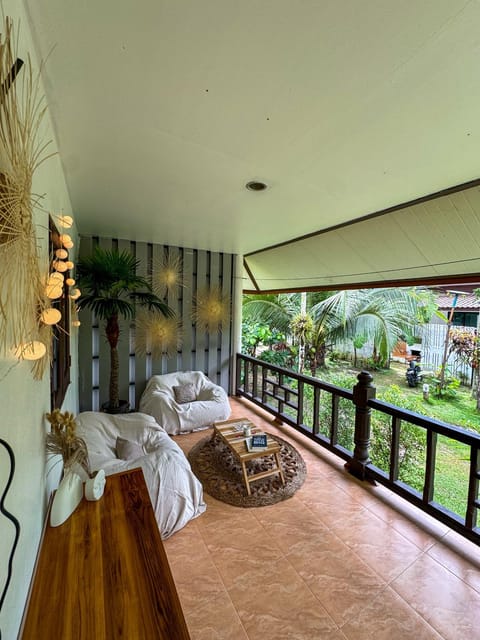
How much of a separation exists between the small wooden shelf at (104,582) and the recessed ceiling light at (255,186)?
2.20m

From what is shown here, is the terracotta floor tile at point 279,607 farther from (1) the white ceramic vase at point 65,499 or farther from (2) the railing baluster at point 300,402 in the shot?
(2) the railing baluster at point 300,402

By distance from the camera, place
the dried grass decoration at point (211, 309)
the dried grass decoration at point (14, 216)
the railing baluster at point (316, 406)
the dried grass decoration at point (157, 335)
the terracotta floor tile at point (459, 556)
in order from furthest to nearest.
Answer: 1. the dried grass decoration at point (211, 309)
2. the dried grass decoration at point (157, 335)
3. the railing baluster at point (316, 406)
4. the terracotta floor tile at point (459, 556)
5. the dried grass decoration at point (14, 216)

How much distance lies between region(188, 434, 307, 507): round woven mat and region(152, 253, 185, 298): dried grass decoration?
2341 millimetres

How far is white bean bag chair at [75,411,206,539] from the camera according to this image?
6.36ft

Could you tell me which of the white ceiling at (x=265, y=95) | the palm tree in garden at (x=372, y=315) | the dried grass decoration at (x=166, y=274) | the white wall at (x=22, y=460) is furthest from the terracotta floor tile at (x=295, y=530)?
the palm tree in garden at (x=372, y=315)

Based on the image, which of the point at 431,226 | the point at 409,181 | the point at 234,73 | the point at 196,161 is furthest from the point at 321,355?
the point at 234,73

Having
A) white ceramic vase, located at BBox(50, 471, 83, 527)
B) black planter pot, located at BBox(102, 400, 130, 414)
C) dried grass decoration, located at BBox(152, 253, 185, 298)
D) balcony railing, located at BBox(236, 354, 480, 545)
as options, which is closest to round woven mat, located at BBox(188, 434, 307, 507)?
balcony railing, located at BBox(236, 354, 480, 545)

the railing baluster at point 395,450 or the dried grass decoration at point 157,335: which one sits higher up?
the dried grass decoration at point 157,335

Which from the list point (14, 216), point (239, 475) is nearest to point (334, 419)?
point (239, 475)

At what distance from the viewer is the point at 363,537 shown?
1.94 meters

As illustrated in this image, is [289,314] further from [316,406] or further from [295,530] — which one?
[295,530]

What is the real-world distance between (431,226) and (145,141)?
2471 millimetres

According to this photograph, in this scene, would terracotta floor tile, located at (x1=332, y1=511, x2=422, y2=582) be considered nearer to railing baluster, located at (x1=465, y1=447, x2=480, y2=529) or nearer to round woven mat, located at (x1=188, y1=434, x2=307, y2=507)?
railing baluster, located at (x1=465, y1=447, x2=480, y2=529)

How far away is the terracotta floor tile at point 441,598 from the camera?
1.40 meters
